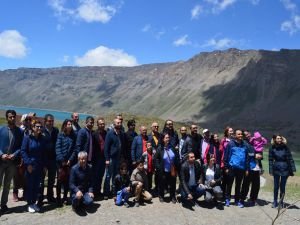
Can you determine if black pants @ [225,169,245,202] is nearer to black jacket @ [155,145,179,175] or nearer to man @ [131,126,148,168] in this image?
black jacket @ [155,145,179,175]

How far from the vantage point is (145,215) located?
11.3 meters

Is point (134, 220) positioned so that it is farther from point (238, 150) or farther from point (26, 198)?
point (238, 150)

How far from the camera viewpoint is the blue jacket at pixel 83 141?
37.8 ft

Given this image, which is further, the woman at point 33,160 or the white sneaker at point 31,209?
the white sneaker at point 31,209

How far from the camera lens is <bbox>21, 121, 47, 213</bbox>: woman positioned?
1057 cm

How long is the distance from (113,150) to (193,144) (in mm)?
2652

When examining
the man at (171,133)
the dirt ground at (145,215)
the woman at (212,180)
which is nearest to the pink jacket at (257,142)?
the woman at (212,180)

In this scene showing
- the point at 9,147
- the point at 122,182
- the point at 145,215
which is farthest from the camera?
the point at 122,182

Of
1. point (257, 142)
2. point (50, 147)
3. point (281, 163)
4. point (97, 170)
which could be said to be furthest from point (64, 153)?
point (281, 163)

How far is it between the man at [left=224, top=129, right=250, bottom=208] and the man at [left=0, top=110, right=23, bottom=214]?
657 centimetres

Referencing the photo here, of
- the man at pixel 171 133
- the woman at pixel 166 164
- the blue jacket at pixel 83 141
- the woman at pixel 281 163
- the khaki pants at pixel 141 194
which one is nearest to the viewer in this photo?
the blue jacket at pixel 83 141

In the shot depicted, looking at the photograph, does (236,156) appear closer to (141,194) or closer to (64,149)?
(141,194)

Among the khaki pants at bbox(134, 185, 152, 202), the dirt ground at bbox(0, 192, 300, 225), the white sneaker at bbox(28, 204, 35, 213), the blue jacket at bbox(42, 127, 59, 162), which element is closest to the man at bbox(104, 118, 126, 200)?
the dirt ground at bbox(0, 192, 300, 225)

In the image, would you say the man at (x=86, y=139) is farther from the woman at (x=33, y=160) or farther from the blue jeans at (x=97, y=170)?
the woman at (x=33, y=160)
